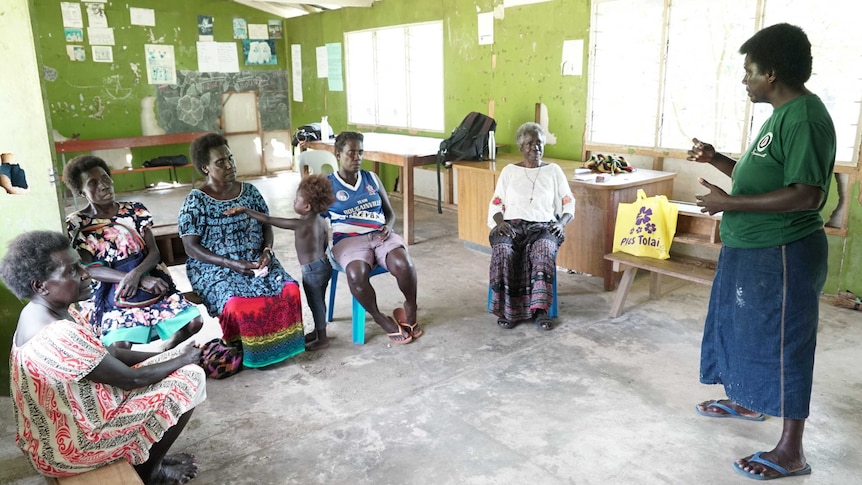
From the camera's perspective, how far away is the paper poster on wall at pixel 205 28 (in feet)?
28.3

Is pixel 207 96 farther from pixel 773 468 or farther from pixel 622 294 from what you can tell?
pixel 773 468

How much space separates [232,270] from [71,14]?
20.8ft

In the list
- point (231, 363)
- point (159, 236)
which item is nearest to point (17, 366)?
point (231, 363)

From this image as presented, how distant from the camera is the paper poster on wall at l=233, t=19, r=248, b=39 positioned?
29.2ft

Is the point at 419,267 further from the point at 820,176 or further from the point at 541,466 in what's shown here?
the point at 820,176

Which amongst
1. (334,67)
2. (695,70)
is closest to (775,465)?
(695,70)

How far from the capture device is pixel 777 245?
2.09 meters

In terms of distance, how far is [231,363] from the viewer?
301cm

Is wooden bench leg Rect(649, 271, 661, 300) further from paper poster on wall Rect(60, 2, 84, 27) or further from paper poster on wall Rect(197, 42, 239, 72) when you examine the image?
paper poster on wall Rect(60, 2, 84, 27)

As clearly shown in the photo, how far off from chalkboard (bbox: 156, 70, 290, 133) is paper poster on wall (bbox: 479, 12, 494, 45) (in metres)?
4.30

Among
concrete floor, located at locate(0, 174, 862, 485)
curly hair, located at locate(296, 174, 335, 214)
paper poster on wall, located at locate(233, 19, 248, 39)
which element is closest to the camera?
concrete floor, located at locate(0, 174, 862, 485)

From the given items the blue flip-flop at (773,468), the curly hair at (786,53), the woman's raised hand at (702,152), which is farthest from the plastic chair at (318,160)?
the blue flip-flop at (773,468)

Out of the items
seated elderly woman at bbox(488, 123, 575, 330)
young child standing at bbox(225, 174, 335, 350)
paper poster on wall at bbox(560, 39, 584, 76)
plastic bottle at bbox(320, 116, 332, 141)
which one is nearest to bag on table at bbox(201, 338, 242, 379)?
young child standing at bbox(225, 174, 335, 350)

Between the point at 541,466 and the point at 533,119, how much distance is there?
156 inches
